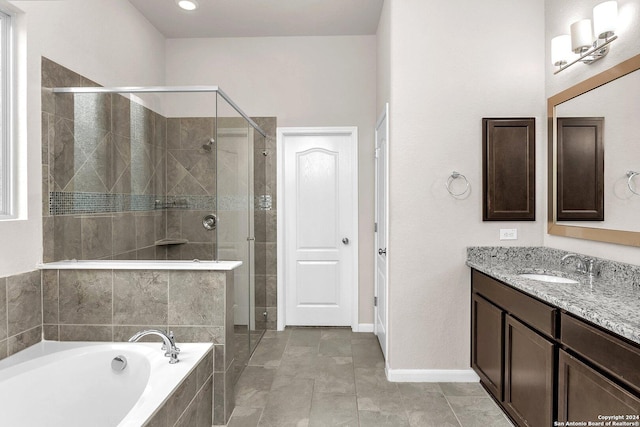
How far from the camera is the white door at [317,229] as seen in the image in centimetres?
397

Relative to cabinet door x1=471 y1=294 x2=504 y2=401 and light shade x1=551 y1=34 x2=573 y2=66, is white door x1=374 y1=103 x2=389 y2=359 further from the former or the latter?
light shade x1=551 y1=34 x2=573 y2=66

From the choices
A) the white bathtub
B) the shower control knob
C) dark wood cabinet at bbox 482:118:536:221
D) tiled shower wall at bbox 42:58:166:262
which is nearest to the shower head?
tiled shower wall at bbox 42:58:166:262

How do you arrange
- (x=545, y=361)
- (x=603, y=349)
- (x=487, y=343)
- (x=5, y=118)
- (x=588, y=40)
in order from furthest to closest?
(x=487, y=343) < (x=588, y=40) < (x=5, y=118) < (x=545, y=361) < (x=603, y=349)

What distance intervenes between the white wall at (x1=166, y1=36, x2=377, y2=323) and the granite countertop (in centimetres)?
149

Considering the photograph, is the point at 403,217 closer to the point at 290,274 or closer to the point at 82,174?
the point at 290,274

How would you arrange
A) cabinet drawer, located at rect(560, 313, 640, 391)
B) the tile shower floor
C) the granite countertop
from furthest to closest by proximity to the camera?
the tile shower floor < the granite countertop < cabinet drawer, located at rect(560, 313, 640, 391)

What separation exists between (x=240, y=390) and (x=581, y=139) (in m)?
2.83

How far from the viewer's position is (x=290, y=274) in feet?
13.2

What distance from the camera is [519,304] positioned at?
6.64ft

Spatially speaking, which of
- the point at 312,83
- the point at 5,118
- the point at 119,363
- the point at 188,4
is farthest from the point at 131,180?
the point at 312,83

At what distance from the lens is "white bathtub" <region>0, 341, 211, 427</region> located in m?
1.72

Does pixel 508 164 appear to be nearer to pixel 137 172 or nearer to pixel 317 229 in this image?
pixel 317 229

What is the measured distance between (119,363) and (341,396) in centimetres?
143

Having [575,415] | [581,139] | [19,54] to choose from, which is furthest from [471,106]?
[19,54]
